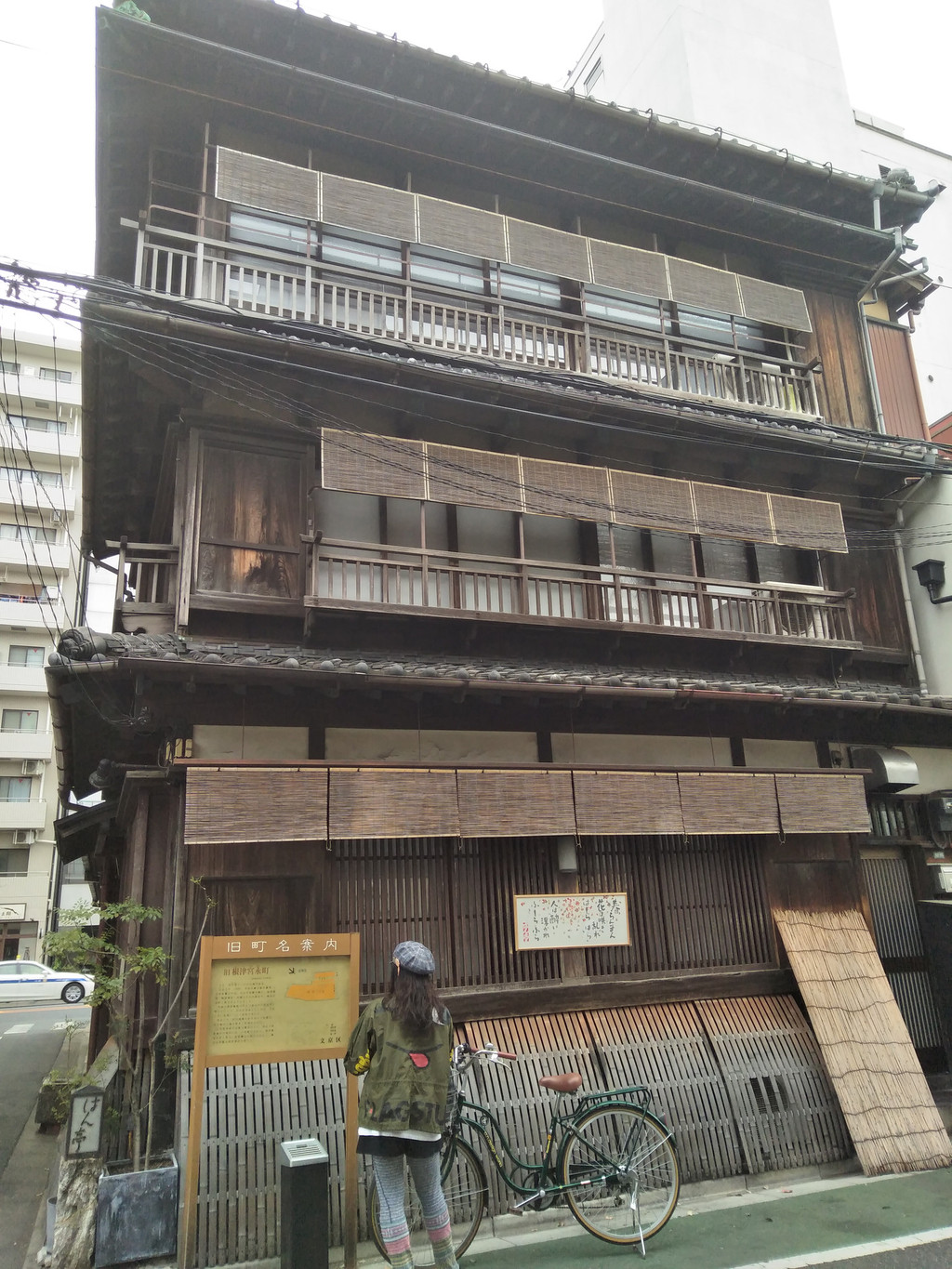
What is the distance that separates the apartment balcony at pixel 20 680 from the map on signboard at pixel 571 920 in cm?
4326

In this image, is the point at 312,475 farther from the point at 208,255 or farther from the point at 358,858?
the point at 358,858

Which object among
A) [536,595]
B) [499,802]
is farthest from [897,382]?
[499,802]

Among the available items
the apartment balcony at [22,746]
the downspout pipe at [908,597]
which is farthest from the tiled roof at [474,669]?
the apartment balcony at [22,746]

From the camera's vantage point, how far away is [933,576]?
44.4ft

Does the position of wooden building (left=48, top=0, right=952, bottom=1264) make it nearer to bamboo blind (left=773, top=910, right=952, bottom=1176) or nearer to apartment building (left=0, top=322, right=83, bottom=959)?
bamboo blind (left=773, top=910, right=952, bottom=1176)

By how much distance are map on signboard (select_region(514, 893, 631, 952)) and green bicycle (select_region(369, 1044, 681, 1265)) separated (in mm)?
Result: 2083

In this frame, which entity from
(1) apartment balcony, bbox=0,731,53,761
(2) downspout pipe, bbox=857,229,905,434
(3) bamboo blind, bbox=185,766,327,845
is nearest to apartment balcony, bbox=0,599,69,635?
(1) apartment balcony, bbox=0,731,53,761

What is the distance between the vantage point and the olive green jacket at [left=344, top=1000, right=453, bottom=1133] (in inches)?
219

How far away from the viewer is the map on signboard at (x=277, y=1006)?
267 inches

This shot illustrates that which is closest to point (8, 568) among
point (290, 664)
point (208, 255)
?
point (208, 255)

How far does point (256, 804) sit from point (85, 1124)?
2893mm

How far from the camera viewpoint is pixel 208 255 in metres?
11.0

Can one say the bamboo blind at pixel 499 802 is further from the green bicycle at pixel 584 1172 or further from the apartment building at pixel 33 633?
the apartment building at pixel 33 633

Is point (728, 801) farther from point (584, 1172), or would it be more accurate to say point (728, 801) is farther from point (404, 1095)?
point (404, 1095)
